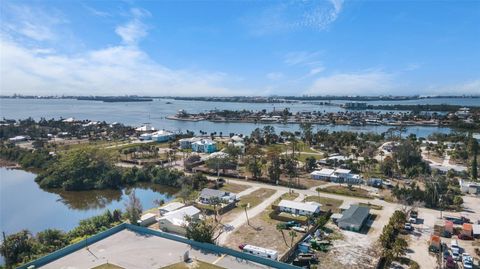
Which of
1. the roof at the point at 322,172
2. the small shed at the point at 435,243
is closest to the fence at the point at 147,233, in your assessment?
Answer: the small shed at the point at 435,243

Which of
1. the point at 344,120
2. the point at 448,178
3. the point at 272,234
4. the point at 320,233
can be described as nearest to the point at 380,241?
the point at 320,233

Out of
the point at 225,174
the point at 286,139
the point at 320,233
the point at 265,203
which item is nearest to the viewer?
the point at 320,233

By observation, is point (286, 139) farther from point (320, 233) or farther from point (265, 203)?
point (320, 233)

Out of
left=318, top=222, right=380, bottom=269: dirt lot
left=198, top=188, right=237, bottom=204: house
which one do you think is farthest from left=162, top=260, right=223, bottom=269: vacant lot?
left=198, top=188, right=237, bottom=204: house

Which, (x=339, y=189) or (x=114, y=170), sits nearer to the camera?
(x=339, y=189)

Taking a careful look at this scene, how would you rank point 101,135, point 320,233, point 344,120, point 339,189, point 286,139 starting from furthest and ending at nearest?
point 344,120 → point 101,135 → point 286,139 → point 339,189 → point 320,233

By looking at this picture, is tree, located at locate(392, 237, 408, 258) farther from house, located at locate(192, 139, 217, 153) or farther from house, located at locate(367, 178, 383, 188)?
house, located at locate(192, 139, 217, 153)
